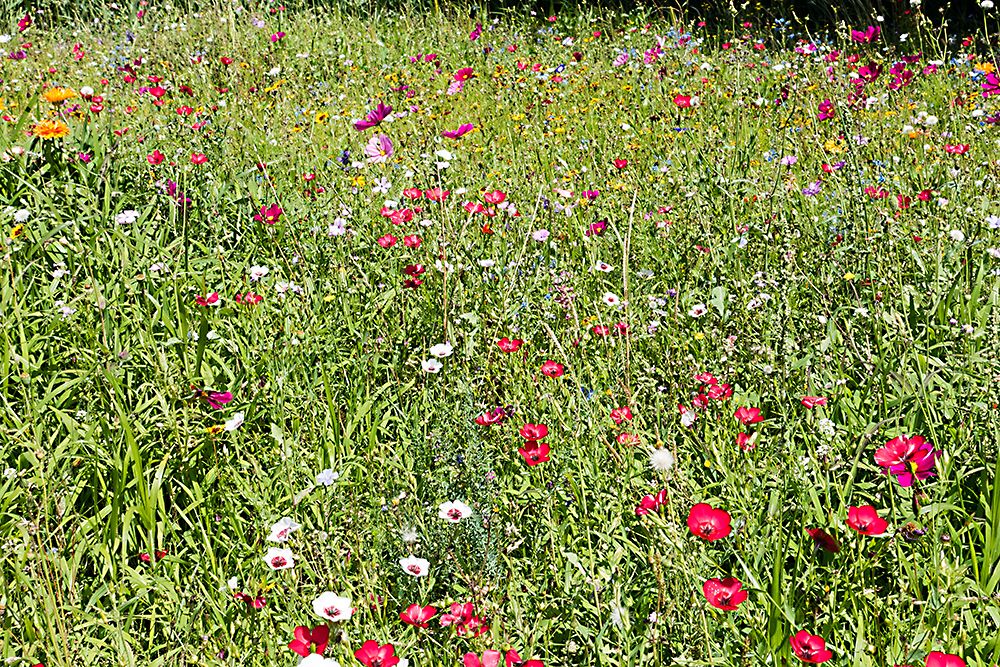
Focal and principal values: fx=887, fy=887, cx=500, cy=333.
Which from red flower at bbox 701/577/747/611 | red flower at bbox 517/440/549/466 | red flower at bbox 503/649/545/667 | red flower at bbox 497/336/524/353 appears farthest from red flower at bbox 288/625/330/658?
red flower at bbox 497/336/524/353

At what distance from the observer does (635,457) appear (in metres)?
1.88

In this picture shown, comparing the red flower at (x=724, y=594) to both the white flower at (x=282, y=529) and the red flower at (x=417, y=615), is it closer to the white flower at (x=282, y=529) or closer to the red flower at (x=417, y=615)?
the red flower at (x=417, y=615)

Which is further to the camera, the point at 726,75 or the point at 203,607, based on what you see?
the point at 726,75

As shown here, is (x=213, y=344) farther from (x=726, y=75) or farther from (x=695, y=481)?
(x=726, y=75)

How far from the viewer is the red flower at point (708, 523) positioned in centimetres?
125

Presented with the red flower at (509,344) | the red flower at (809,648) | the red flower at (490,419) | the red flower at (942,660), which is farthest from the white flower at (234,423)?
the red flower at (942,660)

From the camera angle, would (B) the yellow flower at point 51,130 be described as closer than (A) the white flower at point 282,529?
No

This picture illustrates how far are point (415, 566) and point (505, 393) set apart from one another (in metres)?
0.65

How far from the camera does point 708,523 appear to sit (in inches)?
49.7

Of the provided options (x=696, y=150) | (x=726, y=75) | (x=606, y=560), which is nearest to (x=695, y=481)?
(x=606, y=560)

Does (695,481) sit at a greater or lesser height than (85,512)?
greater

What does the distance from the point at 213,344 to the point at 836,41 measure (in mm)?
4433

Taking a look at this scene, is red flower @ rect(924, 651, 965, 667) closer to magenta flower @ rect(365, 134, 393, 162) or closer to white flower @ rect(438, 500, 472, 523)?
white flower @ rect(438, 500, 472, 523)

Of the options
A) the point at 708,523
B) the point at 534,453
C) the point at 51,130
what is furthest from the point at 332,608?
the point at 51,130
